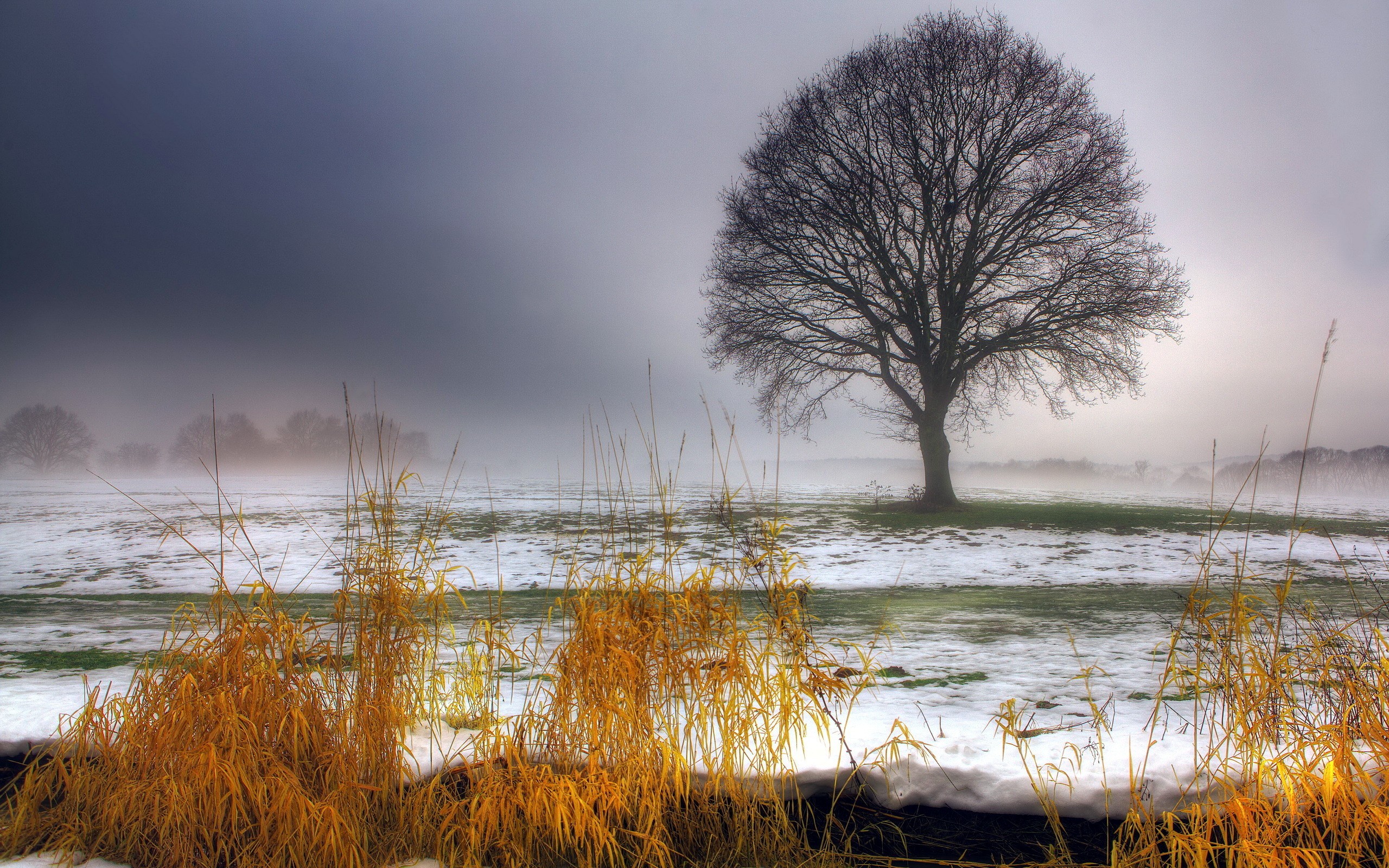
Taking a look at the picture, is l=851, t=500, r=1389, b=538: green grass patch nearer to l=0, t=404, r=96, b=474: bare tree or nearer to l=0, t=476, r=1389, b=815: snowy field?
l=0, t=476, r=1389, b=815: snowy field

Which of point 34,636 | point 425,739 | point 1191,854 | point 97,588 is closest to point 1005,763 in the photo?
point 1191,854

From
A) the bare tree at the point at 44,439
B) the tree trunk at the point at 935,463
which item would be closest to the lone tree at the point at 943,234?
the tree trunk at the point at 935,463

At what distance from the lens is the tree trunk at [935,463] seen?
15.9 m

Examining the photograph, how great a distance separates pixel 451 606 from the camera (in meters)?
7.53

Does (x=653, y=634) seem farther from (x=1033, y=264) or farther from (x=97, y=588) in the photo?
(x=1033, y=264)

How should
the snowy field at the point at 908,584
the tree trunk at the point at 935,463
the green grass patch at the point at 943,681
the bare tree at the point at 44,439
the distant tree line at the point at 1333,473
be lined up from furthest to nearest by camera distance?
the bare tree at the point at 44,439, the distant tree line at the point at 1333,473, the tree trunk at the point at 935,463, the green grass patch at the point at 943,681, the snowy field at the point at 908,584

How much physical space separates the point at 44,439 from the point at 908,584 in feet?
164

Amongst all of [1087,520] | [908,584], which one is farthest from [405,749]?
[1087,520]

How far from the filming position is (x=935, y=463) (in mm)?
15914

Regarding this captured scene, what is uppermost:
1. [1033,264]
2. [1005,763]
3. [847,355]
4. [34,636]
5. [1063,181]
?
[1063,181]

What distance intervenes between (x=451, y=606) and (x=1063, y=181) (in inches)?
619

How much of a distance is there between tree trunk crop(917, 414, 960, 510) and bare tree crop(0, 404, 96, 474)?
48.1 m

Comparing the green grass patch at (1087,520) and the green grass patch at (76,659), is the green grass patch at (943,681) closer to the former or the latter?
the green grass patch at (76,659)

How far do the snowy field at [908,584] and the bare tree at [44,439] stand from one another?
2516cm
